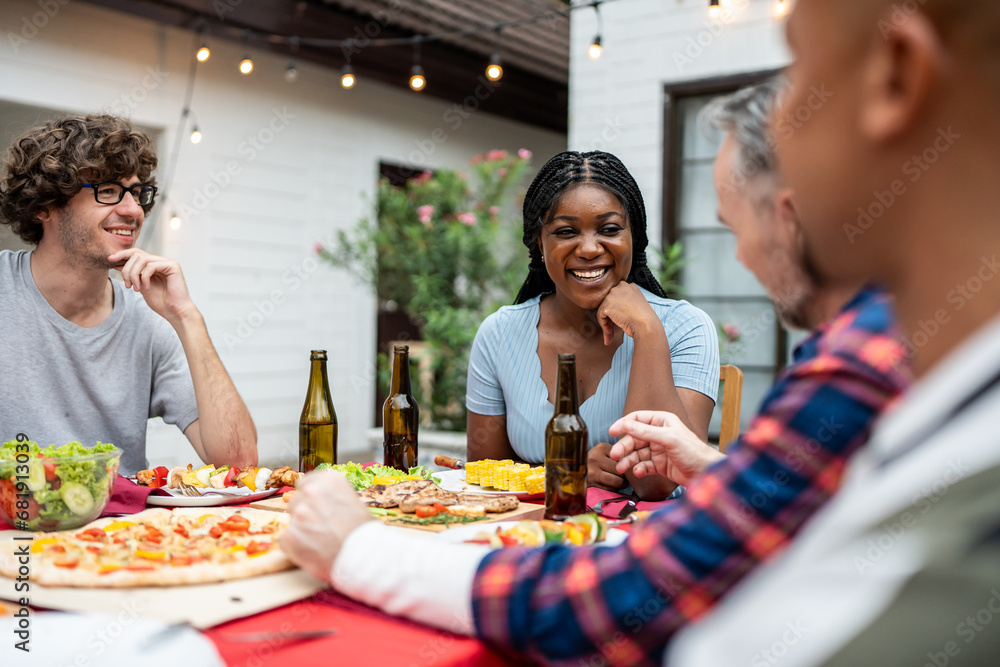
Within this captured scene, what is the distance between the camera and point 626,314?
2299 mm

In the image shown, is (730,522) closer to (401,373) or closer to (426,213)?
(401,373)

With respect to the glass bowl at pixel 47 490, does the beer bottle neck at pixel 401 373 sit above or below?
above

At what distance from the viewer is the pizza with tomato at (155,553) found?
1198 millimetres

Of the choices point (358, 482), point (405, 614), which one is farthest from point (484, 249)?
point (405, 614)

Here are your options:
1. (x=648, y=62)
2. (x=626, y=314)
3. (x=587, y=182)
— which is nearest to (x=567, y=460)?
(x=626, y=314)

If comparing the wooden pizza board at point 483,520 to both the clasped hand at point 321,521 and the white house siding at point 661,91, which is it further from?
the white house siding at point 661,91

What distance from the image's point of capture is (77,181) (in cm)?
245

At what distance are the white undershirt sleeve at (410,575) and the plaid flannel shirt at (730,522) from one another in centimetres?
8

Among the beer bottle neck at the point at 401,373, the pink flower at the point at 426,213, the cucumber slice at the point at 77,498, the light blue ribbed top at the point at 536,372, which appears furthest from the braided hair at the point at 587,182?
the pink flower at the point at 426,213

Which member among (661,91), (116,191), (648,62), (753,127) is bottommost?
(753,127)

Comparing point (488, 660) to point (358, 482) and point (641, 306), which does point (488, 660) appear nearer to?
point (358, 482)

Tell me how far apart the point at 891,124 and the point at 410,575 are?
31.7 inches

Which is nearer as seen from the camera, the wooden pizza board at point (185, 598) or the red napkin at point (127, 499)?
the wooden pizza board at point (185, 598)

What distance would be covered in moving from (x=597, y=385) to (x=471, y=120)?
663 cm
